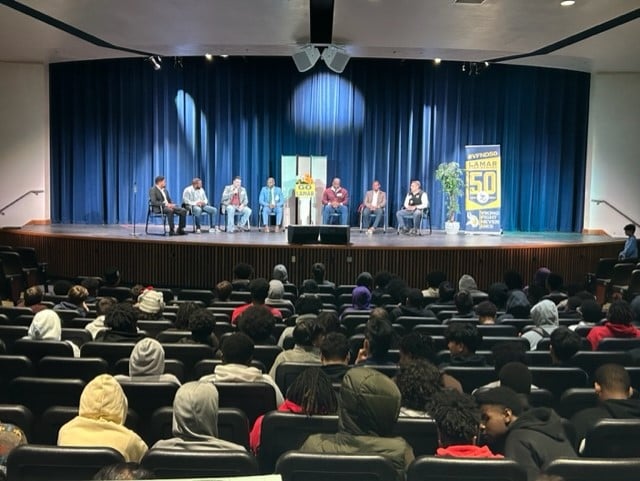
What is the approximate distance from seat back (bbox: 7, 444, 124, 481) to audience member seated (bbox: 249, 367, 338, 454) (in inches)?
30.0

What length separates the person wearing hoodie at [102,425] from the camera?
241cm

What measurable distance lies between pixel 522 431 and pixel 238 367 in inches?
57.6

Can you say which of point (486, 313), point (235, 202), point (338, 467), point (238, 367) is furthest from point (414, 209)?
point (338, 467)

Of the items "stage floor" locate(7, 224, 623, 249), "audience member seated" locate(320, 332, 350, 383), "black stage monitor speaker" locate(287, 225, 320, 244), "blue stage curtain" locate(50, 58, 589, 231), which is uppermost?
"blue stage curtain" locate(50, 58, 589, 231)

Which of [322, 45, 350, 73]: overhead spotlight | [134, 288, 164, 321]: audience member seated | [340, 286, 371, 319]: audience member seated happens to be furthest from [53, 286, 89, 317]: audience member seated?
[322, 45, 350, 73]: overhead spotlight

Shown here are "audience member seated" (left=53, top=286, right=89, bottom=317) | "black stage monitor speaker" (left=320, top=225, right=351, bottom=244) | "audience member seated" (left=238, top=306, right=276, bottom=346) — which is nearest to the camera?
"audience member seated" (left=238, top=306, right=276, bottom=346)

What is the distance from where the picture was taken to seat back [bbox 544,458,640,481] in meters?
2.04

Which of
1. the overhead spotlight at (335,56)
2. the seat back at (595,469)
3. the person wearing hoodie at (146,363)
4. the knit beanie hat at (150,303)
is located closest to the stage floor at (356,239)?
the overhead spotlight at (335,56)

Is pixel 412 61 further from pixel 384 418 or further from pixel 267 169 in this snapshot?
pixel 384 418

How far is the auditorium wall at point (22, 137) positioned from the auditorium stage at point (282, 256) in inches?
122

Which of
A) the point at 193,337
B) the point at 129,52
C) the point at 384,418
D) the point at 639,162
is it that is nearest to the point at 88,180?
the point at 129,52

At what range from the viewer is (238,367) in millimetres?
3240

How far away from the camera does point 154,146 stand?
14.5m

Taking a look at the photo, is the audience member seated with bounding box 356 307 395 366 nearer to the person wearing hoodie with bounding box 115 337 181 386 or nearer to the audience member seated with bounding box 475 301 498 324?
the person wearing hoodie with bounding box 115 337 181 386
